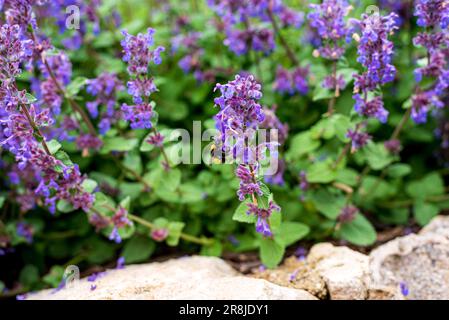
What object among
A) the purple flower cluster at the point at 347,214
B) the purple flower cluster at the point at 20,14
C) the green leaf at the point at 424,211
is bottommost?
the purple flower cluster at the point at 347,214

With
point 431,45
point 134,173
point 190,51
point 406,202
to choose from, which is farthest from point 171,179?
point 406,202

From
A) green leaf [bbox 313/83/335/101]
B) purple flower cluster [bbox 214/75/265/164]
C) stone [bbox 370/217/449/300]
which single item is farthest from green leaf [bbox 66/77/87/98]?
stone [bbox 370/217/449/300]

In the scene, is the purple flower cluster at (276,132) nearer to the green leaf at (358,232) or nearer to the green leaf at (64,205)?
the green leaf at (358,232)

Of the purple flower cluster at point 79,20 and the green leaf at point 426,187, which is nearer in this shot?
the purple flower cluster at point 79,20

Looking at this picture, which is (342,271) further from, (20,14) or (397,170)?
(20,14)

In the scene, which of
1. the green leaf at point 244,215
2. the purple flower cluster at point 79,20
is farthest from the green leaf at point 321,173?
the purple flower cluster at point 79,20

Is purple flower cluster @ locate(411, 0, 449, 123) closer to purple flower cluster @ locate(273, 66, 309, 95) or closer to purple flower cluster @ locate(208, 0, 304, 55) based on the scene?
purple flower cluster @ locate(273, 66, 309, 95)
